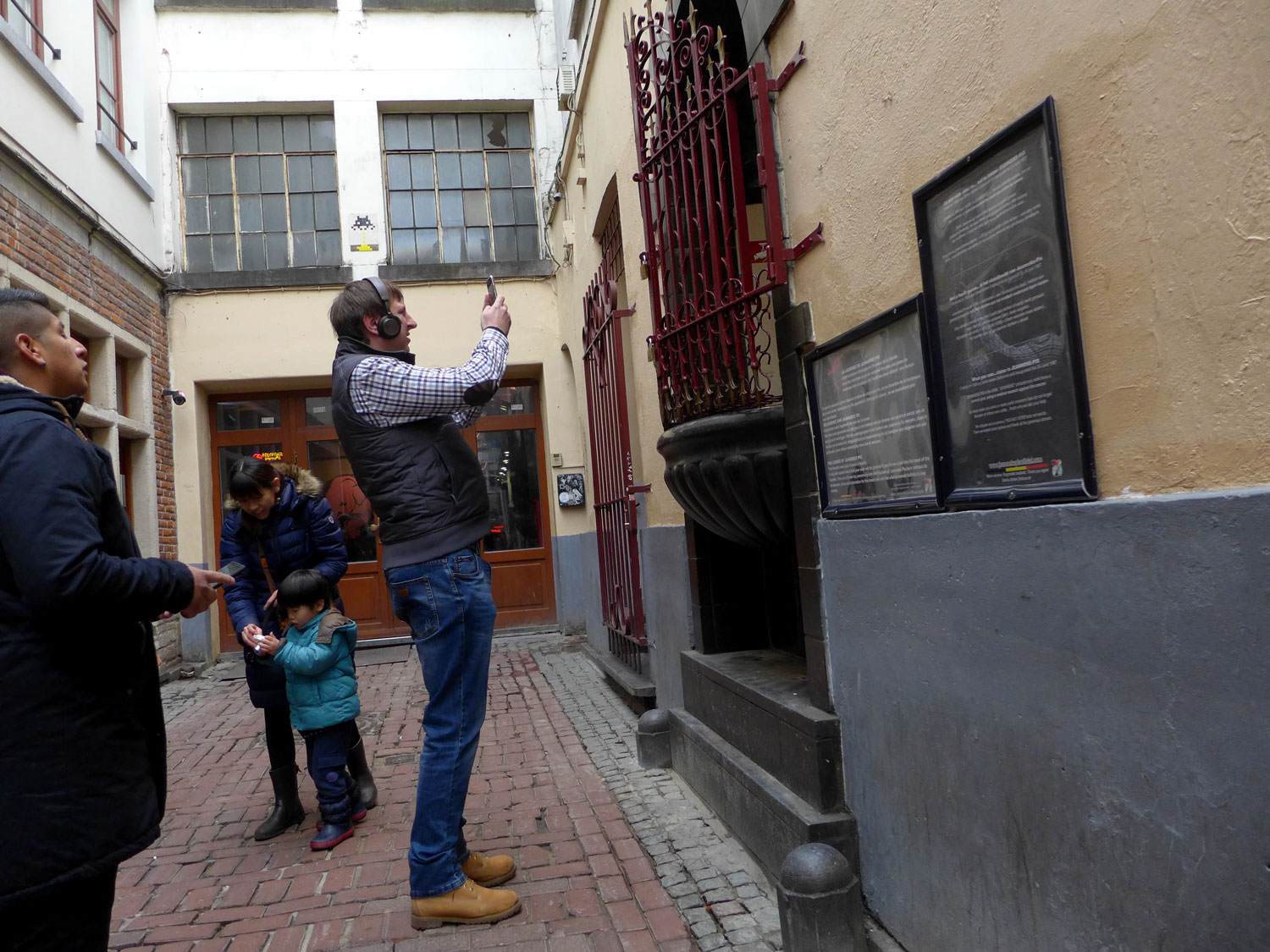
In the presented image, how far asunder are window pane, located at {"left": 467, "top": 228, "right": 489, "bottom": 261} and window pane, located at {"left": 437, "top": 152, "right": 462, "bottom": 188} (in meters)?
0.58

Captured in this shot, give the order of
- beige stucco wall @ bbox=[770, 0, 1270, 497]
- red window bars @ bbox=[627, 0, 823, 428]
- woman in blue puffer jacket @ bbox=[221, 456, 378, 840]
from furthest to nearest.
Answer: woman in blue puffer jacket @ bbox=[221, 456, 378, 840], red window bars @ bbox=[627, 0, 823, 428], beige stucco wall @ bbox=[770, 0, 1270, 497]

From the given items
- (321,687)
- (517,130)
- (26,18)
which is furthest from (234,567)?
(517,130)

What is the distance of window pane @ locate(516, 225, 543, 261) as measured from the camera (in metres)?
10.8

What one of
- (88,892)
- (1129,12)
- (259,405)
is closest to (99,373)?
(259,405)

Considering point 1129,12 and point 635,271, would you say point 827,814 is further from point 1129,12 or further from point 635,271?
point 635,271

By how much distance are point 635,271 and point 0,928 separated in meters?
4.48

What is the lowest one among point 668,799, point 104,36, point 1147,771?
point 668,799

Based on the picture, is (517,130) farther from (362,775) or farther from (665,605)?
(362,775)

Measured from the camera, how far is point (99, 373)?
315 inches

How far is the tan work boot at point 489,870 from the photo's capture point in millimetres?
3250

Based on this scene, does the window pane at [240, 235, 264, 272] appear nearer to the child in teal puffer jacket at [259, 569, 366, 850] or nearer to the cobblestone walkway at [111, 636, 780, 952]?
the cobblestone walkway at [111, 636, 780, 952]

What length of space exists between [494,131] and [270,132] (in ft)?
8.37

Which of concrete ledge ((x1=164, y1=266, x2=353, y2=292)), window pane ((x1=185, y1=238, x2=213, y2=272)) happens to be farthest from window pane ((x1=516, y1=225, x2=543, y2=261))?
window pane ((x1=185, y1=238, x2=213, y2=272))

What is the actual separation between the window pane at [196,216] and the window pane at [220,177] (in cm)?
20
